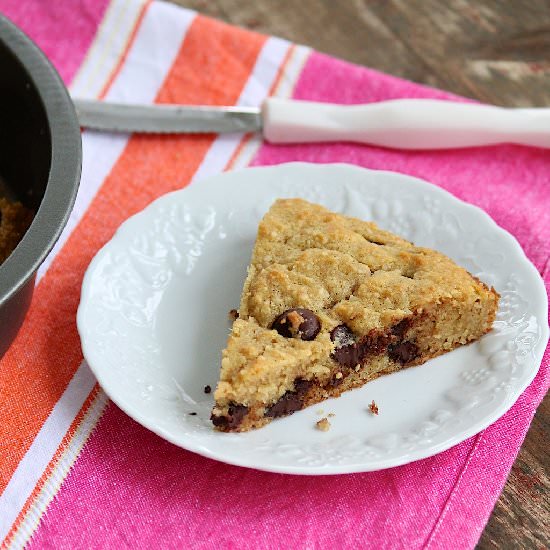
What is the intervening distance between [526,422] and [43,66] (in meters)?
1.53

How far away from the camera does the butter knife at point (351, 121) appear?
2.78m

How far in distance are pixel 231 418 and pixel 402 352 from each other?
0.48 m

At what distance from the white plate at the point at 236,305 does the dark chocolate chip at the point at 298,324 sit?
0.18m

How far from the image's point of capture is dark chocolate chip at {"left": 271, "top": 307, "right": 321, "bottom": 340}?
2.03 metres

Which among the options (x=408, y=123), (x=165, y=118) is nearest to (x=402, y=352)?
(x=408, y=123)

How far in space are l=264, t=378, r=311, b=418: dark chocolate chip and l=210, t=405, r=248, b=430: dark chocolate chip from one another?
7cm

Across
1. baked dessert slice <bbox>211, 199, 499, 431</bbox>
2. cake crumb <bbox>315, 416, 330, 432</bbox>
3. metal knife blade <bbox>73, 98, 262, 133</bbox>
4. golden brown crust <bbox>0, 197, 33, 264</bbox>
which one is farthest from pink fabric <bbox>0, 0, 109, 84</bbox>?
cake crumb <bbox>315, 416, 330, 432</bbox>

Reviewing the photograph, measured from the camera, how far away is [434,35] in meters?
3.34

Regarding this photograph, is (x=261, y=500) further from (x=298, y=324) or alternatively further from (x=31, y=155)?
(x=31, y=155)

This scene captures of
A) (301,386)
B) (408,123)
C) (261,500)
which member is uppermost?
(408,123)

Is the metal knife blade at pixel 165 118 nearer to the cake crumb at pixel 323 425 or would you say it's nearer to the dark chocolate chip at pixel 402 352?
the dark chocolate chip at pixel 402 352

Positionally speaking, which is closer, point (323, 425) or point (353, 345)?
point (323, 425)

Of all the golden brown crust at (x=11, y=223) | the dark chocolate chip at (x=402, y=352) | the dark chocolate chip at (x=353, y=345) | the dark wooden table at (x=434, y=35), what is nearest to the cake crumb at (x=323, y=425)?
the dark chocolate chip at (x=353, y=345)

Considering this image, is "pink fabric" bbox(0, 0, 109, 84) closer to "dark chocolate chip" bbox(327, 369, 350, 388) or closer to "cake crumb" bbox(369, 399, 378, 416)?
"dark chocolate chip" bbox(327, 369, 350, 388)
